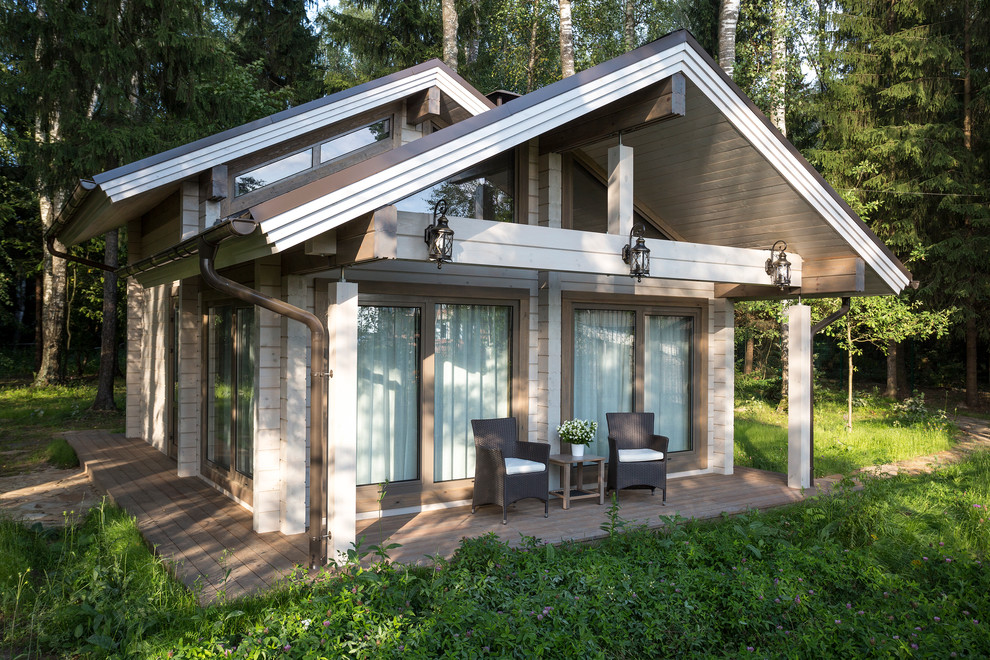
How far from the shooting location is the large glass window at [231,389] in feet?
21.0

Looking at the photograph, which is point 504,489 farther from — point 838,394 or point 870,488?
point 838,394

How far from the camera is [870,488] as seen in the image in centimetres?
630

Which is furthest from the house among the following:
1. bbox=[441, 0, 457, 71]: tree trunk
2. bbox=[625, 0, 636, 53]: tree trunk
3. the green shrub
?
bbox=[625, 0, 636, 53]: tree trunk

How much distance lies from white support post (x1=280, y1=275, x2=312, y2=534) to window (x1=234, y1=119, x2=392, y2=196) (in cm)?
209

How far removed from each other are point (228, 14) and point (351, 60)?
11595mm

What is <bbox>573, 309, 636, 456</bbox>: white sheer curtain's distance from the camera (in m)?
7.22

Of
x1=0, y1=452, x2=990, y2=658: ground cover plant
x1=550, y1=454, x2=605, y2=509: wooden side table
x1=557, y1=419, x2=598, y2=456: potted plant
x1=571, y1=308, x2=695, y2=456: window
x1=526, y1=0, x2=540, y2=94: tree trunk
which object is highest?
x1=526, y1=0, x2=540, y2=94: tree trunk

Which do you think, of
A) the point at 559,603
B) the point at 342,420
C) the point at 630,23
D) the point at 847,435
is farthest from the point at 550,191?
the point at 630,23

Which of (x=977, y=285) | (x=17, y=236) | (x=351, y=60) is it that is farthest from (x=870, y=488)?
(x=351, y=60)

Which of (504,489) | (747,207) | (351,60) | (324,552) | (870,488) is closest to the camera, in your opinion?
(324,552)

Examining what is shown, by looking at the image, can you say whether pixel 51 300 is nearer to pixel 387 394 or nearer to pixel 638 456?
pixel 387 394

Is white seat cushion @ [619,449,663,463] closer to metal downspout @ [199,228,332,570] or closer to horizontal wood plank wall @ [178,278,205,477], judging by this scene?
metal downspout @ [199,228,332,570]

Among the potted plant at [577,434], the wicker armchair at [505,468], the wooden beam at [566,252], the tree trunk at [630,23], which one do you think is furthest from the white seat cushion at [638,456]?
the tree trunk at [630,23]

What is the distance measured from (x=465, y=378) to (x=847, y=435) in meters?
6.84
